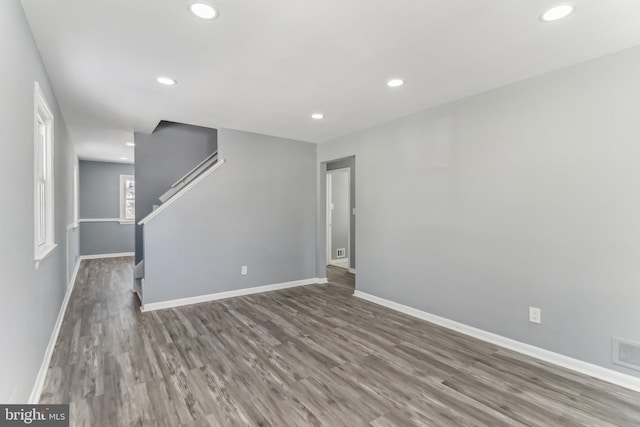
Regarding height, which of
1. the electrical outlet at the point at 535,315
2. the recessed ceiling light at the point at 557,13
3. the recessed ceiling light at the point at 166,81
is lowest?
the electrical outlet at the point at 535,315

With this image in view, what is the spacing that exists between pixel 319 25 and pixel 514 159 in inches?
82.9

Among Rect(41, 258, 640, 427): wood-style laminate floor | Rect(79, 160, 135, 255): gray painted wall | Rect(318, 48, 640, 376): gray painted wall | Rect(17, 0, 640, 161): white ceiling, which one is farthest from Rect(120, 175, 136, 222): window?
Rect(318, 48, 640, 376): gray painted wall

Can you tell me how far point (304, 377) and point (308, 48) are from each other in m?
2.46

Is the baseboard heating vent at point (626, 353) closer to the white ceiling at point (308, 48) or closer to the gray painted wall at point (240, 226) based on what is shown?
the white ceiling at point (308, 48)

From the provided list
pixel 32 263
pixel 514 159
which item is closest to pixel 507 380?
pixel 514 159

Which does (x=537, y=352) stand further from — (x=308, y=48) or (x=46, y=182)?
(x=46, y=182)

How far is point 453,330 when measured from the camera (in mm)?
3203

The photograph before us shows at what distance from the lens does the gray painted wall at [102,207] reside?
7.70 metres

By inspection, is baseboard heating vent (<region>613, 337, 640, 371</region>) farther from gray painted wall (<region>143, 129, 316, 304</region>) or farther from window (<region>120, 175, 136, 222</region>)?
window (<region>120, 175, 136, 222</region>)

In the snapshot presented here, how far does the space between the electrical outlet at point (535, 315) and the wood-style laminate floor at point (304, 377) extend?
332 millimetres

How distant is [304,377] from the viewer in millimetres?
2316

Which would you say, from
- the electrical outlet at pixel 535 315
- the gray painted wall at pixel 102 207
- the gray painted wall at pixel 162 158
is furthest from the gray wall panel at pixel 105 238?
the electrical outlet at pixel 535 315

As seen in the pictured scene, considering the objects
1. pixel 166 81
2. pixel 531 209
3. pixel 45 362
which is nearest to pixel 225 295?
pixel 45 362

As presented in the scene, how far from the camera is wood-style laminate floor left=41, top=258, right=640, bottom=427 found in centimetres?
188
